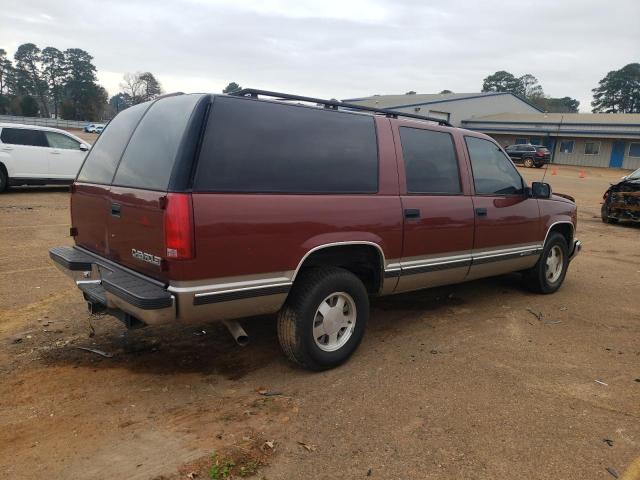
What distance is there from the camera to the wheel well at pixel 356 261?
3.74 metres

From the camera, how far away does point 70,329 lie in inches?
179

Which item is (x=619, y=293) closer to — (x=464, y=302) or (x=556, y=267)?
(x=556, y=267)

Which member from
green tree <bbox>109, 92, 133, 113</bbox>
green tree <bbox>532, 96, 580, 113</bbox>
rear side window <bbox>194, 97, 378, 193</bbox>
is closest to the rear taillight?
rear side window <bbox>194, 97, 378, 193</bbox>

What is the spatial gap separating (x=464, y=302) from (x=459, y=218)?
59.1 inches

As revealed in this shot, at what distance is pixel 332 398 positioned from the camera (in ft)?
11.4

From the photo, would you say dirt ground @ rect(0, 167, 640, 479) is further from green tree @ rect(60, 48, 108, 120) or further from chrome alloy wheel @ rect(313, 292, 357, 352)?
green tree @ rect(60, 48, 108, 120)

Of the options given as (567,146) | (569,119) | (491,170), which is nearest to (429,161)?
(491,170)

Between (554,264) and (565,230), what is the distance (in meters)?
0.47

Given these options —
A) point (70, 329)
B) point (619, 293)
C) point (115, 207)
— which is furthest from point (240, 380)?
point (619, 293)

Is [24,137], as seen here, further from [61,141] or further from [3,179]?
[3,179]

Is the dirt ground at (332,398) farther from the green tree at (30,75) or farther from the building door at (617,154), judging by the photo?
the green tree at (30,75)

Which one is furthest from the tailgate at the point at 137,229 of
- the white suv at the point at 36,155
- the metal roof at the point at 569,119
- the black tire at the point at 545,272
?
the metal roof at the point at 569,119

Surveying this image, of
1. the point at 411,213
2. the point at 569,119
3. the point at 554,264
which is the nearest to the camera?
the point at 411,213

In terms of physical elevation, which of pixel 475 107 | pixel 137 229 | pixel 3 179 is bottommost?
pixel 3 179
